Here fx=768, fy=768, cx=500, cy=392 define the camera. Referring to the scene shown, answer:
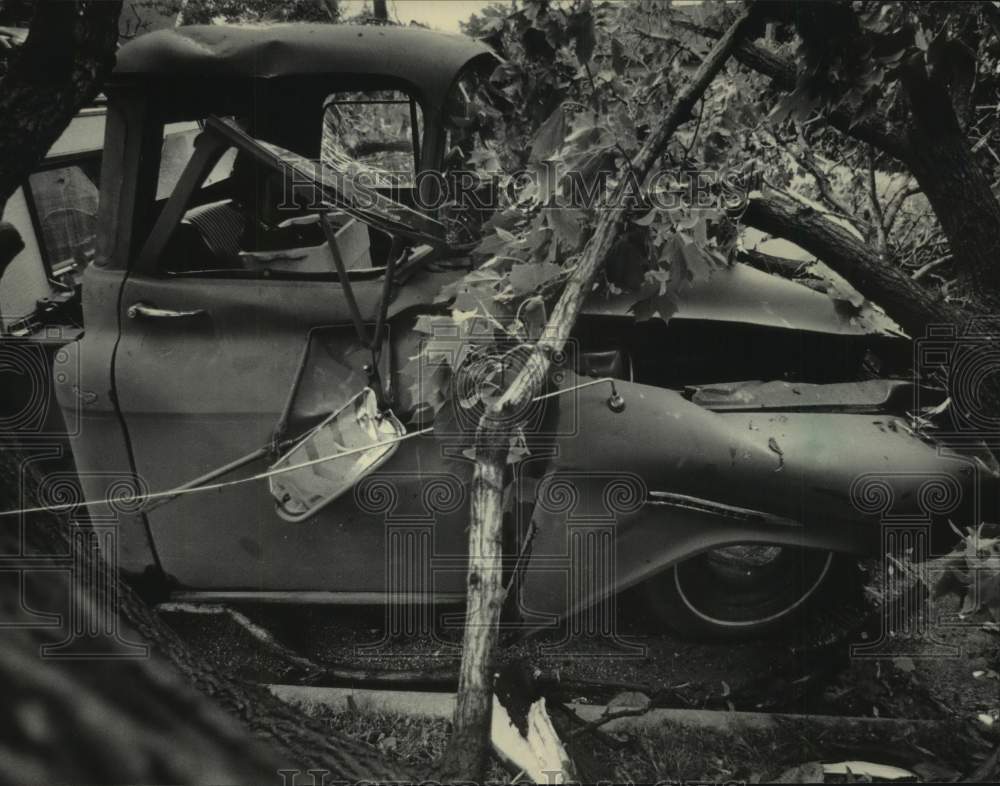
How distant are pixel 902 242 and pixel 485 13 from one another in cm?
240

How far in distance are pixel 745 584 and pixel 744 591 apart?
0.11 ft

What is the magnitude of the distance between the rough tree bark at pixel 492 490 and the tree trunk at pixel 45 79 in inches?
51.4

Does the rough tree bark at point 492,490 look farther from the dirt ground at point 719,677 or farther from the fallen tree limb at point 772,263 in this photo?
the fallen tree limb at point 772,263

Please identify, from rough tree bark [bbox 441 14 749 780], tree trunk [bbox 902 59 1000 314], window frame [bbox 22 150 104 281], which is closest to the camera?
rough tree bark [bbox 441 14 749 780]

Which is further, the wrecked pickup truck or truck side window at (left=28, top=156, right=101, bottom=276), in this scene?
truck side window at (left=28, top=156, right=101, bottom=276)

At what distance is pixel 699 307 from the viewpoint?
9.77 feet

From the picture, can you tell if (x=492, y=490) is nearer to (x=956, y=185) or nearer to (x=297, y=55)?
(x=297, y=55)

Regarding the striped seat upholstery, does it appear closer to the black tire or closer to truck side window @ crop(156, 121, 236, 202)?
truck side window @ crop(156, 121, 236, 202)

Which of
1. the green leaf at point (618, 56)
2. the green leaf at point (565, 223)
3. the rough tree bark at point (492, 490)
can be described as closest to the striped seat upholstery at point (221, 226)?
the green leaf at point (565, 223)

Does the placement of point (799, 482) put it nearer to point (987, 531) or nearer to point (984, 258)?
point (987, 531)

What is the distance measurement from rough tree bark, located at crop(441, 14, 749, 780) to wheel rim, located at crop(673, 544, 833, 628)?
3.84 feet

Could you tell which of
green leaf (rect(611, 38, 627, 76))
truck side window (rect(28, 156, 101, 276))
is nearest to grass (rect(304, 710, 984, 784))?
green leaf (rect(611, 38, 627, 76))

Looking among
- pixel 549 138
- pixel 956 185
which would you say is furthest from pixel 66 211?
pixel 956 185

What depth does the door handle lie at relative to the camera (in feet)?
8.78
